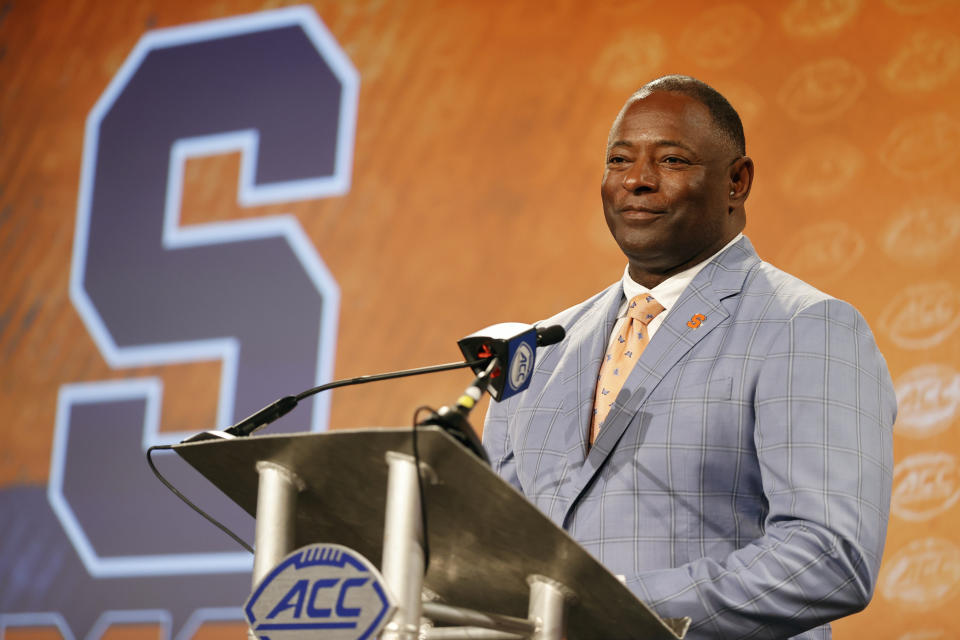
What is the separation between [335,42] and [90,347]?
132 cm

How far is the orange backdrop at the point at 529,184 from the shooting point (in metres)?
2.73

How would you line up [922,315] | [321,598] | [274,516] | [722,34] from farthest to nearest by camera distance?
[722,34], [922,315], [274,516], [321,598]

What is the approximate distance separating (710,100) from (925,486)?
1.22 m

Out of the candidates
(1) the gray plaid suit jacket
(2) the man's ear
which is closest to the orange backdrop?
(2) the man's ear

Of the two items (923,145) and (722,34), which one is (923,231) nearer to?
(923,145)

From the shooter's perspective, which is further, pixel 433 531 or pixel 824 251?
pixel 824 251

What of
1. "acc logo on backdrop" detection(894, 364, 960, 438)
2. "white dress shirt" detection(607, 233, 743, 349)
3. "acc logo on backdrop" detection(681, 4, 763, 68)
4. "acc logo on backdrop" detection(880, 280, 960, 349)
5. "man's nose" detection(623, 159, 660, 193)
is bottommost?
"acc logo on backdrop" detection(894, 364, 960, 438)

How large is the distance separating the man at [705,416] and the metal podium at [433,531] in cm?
24

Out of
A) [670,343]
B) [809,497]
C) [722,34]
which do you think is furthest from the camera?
[722,34]

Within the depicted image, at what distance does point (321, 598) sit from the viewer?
1085 millimetres

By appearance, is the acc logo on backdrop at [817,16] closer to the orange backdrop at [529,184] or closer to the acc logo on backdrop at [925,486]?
the orange backdrop at [529,184]

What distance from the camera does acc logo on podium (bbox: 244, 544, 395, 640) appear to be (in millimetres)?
1050

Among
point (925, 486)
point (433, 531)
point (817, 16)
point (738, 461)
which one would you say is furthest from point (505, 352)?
point (817, 16)

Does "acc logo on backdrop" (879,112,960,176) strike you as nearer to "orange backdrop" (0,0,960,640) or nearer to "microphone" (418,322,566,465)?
"orange backdrop" (0,0,960,640)
